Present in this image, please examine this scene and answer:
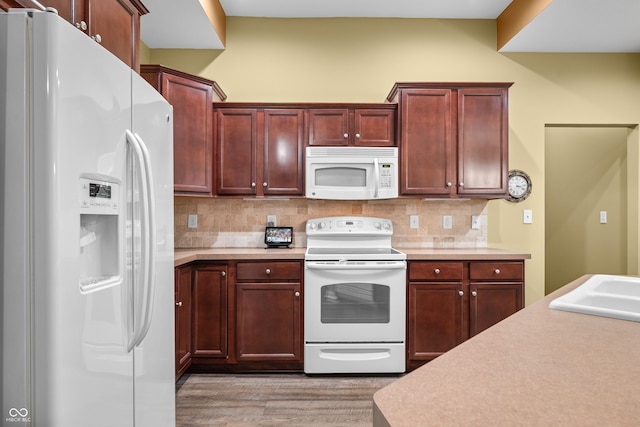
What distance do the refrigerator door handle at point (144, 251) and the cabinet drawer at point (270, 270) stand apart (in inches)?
63.0

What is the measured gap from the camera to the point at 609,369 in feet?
2.35

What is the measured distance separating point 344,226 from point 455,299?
105 centimetres

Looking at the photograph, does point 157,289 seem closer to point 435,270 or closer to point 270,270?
point 270,270

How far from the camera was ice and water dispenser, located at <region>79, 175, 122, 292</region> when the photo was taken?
1.09 metres

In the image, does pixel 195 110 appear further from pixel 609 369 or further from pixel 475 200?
pixel 609 369

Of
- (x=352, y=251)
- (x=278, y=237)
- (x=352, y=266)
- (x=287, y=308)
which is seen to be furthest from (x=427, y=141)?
(x=287, y=308)

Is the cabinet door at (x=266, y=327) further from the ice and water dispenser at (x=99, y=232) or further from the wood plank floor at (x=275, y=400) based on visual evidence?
the ice and water dispenser at (x=99, y=232)

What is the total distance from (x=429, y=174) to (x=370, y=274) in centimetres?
95

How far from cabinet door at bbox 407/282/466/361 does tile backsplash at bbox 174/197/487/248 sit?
633 mm

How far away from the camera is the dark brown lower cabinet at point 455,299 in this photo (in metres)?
2.95

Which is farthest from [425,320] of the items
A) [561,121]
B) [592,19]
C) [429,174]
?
[592,19]

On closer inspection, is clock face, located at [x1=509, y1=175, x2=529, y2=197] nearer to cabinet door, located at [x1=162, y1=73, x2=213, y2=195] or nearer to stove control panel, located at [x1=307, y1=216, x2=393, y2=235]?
stove control panel, located at [x1=307, y1=216, x2=393, y2=235]

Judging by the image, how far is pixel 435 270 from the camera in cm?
295

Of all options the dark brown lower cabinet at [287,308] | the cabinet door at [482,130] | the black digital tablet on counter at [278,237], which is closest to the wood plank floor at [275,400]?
the dark brown lower cabinet at [287,308]
